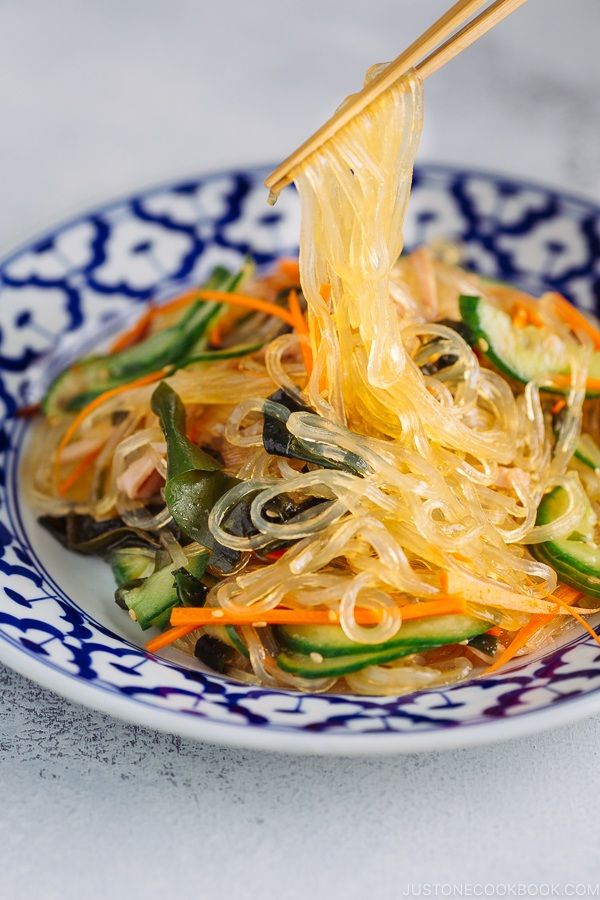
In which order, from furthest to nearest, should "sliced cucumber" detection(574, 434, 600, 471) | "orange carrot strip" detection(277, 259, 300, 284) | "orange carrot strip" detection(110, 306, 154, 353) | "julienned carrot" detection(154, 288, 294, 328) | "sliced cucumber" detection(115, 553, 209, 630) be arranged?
"orange carrot strip" detection(110, 306, 154, 353) < "orange carrot strip" detection(277, 259, 300, 284) < "julienned carrot" detection(154, 288, 294, 328) < "sliced cucumber" detection(574, 434, 600, 471) < "sliced cucumber" detection(115, 553, 209, 630)

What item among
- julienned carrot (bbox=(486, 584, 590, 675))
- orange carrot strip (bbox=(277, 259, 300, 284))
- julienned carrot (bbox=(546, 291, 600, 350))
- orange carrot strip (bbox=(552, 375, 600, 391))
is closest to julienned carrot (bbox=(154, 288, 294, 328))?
orange carrot strip (bbox=(277, 259, 300, 284))

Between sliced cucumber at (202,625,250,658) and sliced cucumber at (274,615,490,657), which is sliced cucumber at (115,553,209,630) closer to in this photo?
sliced cucumber at (202,625,250,658)

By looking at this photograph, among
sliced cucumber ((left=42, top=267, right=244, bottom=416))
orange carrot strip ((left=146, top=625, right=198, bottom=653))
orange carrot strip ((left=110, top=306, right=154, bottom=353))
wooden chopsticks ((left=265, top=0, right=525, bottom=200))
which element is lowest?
orange carrot strip ((left=146, top=625, right=198, bottom=653))

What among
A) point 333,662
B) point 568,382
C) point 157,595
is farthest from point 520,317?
point 157,595

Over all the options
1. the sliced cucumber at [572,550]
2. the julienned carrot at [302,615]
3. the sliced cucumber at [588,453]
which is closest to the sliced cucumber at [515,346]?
the sliced cucumber at [588,453]

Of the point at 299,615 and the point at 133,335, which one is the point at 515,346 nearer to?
the point at 299,615
